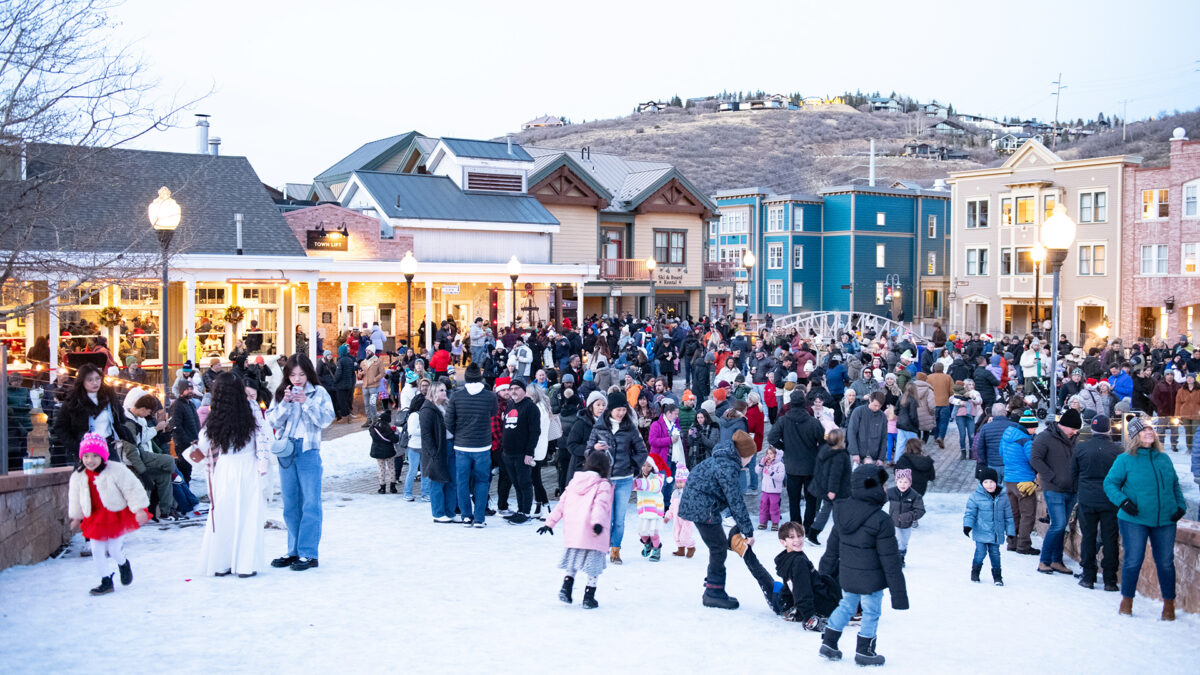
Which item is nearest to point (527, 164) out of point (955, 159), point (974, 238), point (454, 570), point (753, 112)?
point (974, 238)

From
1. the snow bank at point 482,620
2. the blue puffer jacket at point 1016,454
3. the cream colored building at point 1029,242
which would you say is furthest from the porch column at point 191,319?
the cream colored building at point 1029,242

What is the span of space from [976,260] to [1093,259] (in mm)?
6115

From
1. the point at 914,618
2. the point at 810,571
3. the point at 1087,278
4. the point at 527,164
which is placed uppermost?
the point at 527,164

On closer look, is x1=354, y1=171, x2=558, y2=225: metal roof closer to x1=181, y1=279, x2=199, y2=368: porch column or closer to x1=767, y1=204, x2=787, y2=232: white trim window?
x1=181, y1=279, x2=199, y2=368: porch column

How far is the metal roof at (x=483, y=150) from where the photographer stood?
3616cm

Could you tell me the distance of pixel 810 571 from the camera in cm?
804

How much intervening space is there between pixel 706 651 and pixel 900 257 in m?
55.1

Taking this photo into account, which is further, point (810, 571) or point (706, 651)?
point (810, 571)

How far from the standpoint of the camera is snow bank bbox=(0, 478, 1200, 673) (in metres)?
6.81

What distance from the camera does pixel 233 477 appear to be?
8258mm

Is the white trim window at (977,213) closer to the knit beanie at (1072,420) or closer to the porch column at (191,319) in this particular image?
the porch column at (191,319)

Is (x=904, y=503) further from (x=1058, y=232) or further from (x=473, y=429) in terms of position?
(x=1058, y=232)

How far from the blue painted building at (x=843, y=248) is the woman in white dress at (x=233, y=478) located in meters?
50.3

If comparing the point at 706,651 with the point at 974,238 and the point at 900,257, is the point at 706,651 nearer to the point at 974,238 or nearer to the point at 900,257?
the point at 974,238
